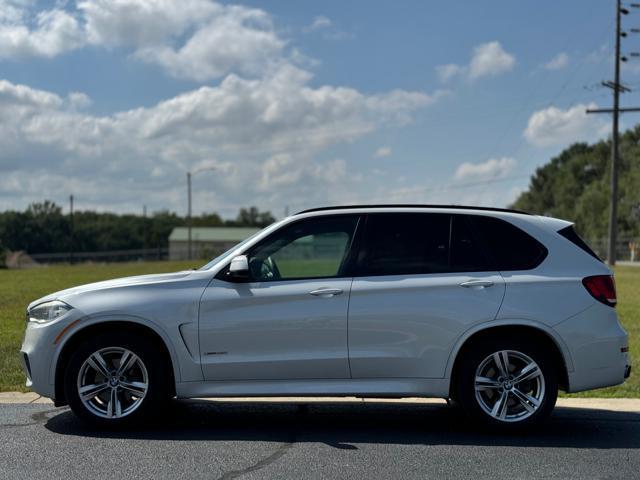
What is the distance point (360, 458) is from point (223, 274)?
182cm

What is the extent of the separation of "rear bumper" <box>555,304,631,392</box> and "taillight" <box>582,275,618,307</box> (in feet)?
0.21

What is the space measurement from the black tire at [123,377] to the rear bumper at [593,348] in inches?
125

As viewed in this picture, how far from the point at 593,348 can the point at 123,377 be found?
12.3 feet

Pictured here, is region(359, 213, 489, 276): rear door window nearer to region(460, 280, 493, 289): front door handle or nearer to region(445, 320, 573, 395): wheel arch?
region(460, 280, 493, 289): front door handle

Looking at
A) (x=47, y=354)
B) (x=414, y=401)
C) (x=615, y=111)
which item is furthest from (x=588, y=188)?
(x=47, y=354)

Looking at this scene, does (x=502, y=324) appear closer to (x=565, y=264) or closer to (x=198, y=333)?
(x=565, y=264)

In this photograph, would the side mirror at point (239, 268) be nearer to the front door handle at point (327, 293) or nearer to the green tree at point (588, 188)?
the front door handle at point (327, 293)

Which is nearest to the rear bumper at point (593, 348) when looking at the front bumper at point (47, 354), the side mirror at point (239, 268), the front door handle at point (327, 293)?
the front door handle at point (327, 293)

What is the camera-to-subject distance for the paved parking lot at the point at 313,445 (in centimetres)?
521

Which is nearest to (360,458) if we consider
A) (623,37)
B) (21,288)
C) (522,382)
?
(522,382)

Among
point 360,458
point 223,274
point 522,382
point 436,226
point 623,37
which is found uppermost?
point 623,37

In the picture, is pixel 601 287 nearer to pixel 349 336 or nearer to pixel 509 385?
pixel 509 385

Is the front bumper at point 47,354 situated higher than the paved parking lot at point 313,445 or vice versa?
the front bumper at point 47,354

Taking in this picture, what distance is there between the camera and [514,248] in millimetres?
6383
